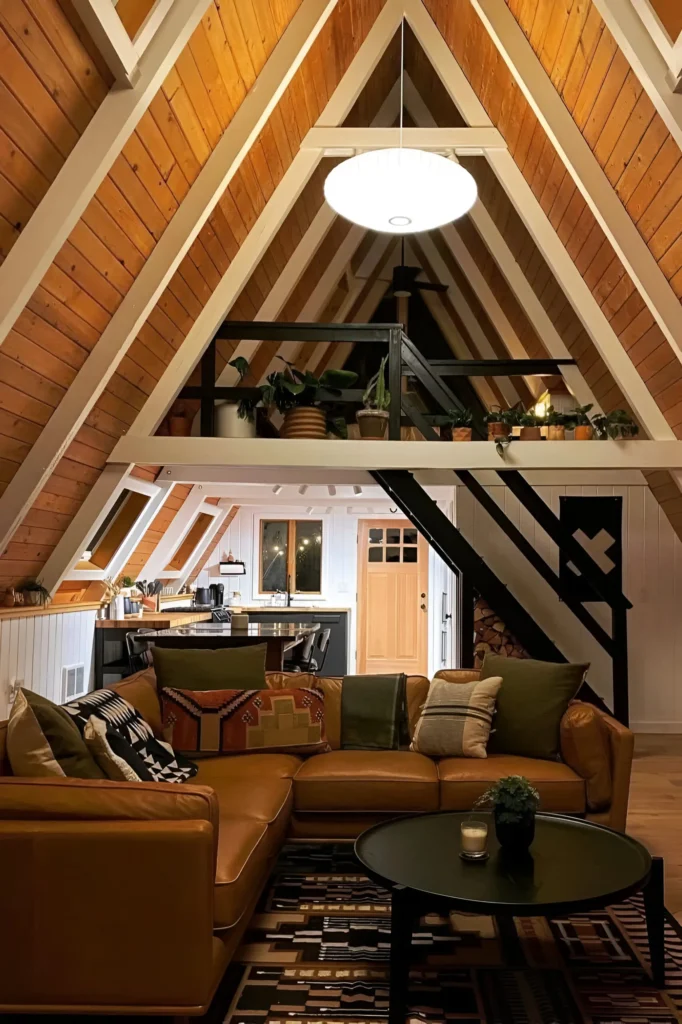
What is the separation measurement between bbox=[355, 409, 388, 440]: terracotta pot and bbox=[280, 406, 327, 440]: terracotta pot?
0.26 m

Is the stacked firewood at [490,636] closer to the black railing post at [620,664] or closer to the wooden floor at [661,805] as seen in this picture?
the black railing post at [620,664]

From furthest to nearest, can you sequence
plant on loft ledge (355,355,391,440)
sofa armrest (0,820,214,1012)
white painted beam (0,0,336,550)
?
plant on loft ledge (355,355,391,440), white painted beam (0,0,336,550), sofa armrest (0,820,214,1012)

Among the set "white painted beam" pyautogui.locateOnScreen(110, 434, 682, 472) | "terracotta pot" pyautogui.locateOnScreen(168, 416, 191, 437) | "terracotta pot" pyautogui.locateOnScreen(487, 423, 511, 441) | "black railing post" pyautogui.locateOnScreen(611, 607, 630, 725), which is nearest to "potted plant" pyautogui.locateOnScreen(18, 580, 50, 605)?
"white painted beam" pyautogui.locateOnScreen(110, 434, 682, 472)

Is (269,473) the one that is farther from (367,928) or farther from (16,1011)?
(16,1011)

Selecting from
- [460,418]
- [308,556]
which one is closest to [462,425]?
[460,418]

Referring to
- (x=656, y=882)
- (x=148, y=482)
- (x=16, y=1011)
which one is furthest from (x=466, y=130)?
(x=16, y=1011)

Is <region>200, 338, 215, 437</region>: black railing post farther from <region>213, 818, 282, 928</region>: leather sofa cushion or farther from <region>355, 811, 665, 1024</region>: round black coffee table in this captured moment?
<region>355, 811, 665, 1024</region>: round black coffee table

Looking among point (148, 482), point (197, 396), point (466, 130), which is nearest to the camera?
point (466, 130)

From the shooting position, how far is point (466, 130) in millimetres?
4953

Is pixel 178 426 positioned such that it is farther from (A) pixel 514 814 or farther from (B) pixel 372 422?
(A) pixel 514 814

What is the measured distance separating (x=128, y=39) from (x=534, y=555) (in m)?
4.69

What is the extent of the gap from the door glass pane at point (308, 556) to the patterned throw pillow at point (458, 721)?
21.1 feet

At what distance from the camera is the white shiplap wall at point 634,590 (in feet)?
23.0

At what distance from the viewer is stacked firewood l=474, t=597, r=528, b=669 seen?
687cm
